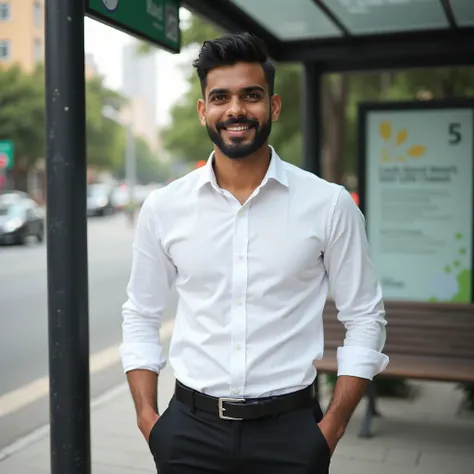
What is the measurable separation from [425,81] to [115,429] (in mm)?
15065

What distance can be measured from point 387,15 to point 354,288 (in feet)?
12.1

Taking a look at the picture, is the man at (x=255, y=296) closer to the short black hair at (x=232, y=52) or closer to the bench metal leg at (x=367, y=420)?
the short black hair at (x=232, y=52)

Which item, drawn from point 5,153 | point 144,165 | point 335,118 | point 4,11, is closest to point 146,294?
point 4,11

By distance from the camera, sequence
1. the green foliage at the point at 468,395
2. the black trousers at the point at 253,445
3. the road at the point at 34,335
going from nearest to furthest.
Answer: the black trousers at the point at 253,445
the green foliage at the point at 468,395
the road at the point at 34,335

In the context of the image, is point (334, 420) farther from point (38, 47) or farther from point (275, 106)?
point (38, 47)

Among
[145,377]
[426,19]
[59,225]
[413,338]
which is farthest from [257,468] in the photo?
[426,19]

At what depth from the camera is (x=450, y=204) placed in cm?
618

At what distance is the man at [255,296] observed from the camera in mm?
2045

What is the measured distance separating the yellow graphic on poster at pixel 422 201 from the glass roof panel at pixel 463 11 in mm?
893

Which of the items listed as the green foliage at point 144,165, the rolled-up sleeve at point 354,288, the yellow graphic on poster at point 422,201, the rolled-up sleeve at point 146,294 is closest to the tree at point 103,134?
the green foliage at point 144,165

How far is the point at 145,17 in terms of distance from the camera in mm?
3455

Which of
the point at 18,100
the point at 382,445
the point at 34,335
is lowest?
the point at 34,335

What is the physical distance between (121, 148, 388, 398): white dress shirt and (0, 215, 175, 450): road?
3.21 meters

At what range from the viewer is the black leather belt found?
203 centimetres
